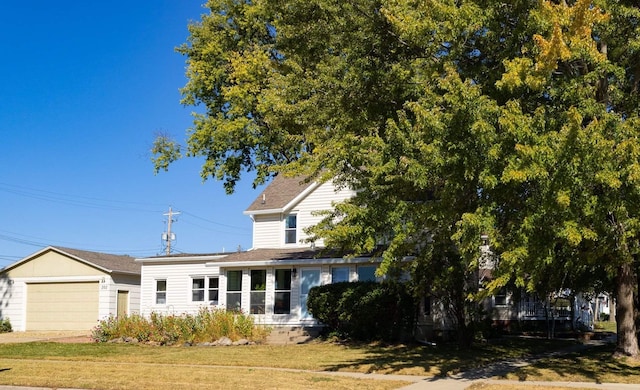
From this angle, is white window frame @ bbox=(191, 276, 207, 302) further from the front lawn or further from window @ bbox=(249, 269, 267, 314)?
the front lawn

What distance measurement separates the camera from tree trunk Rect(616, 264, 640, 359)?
17.1 meters

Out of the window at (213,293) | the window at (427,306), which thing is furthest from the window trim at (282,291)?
the window at (427,306)

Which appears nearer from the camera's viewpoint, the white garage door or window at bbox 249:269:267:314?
window at bbox 249:269:267:314

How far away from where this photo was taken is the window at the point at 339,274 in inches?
1030

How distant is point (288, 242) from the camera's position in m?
29.8

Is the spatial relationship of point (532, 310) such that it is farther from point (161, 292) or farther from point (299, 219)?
point (161, 292)

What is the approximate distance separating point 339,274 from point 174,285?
28.9ft

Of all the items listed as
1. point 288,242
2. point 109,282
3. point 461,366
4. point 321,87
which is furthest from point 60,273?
point 461,366

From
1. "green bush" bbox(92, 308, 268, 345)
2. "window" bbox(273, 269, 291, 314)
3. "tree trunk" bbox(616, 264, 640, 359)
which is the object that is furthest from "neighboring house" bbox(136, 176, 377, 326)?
"tree trunk" bbox(616, 264, 640, 359)

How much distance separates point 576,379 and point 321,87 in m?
9.48

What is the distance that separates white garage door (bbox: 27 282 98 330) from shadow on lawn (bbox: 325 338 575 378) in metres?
17.6

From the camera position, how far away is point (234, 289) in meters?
29.0

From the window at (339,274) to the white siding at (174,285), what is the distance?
610cm

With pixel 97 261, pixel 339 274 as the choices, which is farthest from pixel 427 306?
pixel 97 261
